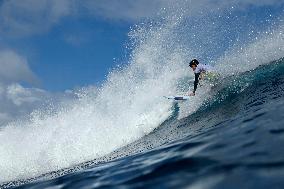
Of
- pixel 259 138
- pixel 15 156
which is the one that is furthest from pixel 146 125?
pixel 259 138

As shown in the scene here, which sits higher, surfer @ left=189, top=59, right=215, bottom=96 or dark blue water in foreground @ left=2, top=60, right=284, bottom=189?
surfer @ left=189, top=59, right=215, bottom=96

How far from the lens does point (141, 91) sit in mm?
21438

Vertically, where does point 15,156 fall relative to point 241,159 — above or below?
above

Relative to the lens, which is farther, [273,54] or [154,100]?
[273,54]

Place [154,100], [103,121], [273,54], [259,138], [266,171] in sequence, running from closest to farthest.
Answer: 1. [266,171]
2. [259,138]
3. [103,121]
4. [154,100]
5. [273,54]

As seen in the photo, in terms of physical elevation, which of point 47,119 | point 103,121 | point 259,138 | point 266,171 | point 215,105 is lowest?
point 266,171

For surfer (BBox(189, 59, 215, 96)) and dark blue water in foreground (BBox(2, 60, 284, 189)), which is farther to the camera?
surfer (BBox(189, 59, 215, 96))

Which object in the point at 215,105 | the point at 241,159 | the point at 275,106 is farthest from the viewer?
the point at 215,105

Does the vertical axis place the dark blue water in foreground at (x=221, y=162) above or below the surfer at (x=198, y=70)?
below

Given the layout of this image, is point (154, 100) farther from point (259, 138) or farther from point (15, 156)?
point (259, 138)

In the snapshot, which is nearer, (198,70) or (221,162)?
(221,162)

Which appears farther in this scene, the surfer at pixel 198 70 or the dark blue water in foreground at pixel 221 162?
the surfer at pixel 198 70

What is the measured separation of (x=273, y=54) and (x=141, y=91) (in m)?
8.94

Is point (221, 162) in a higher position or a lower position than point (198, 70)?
lower
